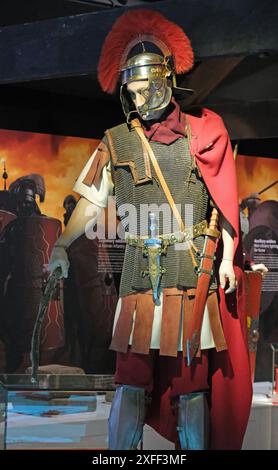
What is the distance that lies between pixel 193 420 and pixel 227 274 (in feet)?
1.90

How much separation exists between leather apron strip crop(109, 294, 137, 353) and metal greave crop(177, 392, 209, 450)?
31 centimetres

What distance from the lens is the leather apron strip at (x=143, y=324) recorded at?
127 inches

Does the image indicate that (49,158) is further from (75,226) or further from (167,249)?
(167,249)

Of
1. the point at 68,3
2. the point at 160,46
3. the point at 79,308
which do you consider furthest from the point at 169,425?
the point at 68,3

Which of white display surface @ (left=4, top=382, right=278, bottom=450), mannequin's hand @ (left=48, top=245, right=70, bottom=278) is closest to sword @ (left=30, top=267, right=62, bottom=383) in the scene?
mannequin's hand @ (left=48, top=245, right=70, bottom=278)

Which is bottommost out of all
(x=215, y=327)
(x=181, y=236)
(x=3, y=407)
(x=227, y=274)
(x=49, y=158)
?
(x=3, y=407)

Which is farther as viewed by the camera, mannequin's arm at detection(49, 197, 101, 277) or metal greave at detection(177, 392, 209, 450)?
mannequin's arm at detection(49, 197, 101, 277)

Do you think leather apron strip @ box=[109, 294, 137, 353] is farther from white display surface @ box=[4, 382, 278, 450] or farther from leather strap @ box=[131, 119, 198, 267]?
white display surface @ box=[4, 382, 278, 450]

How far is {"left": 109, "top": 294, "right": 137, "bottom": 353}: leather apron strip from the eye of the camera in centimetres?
327

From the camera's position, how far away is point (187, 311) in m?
3.25

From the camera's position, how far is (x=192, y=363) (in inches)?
128

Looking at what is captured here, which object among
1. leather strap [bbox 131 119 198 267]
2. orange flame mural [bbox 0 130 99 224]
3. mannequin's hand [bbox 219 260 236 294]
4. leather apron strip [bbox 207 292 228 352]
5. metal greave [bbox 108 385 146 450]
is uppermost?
orange flame mural [bbox 0 130 99 224]

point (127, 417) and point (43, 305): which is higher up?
point (43, 305)

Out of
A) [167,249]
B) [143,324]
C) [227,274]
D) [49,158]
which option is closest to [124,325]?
[143,324]
